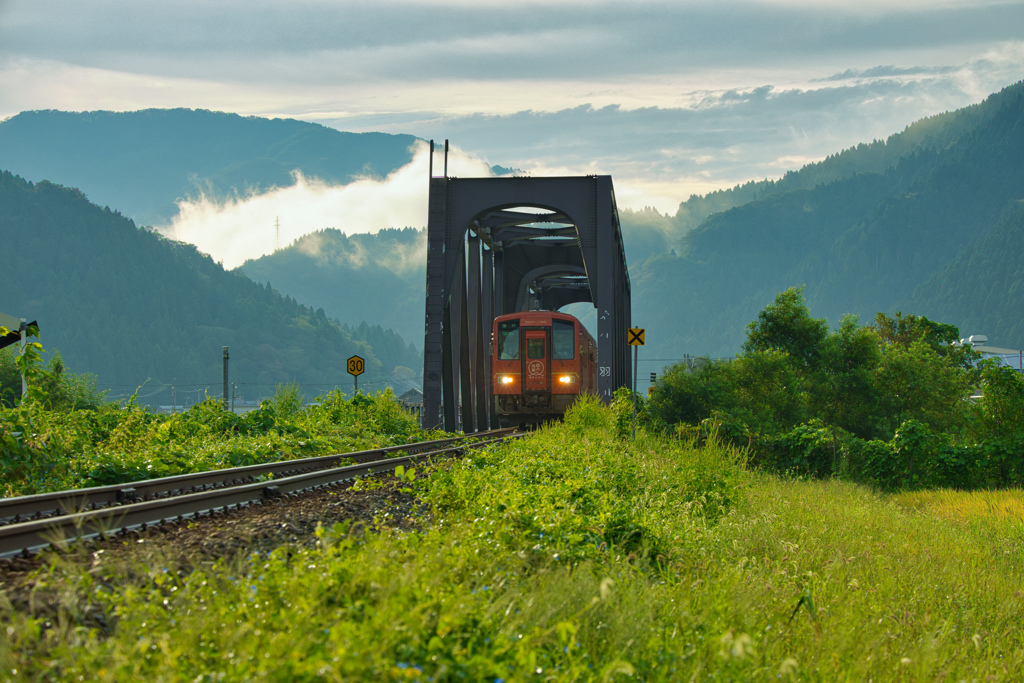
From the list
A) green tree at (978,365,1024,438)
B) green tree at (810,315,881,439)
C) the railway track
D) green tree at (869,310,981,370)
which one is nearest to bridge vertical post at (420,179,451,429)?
the railway track

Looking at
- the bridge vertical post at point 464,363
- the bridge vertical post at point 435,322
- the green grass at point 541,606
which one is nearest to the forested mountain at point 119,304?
the bridge vertical post at point 464,363

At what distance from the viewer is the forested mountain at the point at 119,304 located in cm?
17138

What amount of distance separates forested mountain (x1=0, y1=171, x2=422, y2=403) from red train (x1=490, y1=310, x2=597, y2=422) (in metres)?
159

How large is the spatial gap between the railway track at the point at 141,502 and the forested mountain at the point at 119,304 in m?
170

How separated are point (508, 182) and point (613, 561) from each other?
20.1 metres

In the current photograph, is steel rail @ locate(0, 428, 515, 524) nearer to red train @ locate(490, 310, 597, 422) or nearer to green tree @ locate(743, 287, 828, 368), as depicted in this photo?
red train @ locate(490, 310, 597, 422)

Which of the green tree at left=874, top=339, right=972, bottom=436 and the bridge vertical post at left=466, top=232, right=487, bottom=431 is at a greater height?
the bridge vertical post at left=466, top=232, right=487, bottom=431

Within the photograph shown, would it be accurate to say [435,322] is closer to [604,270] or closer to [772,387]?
[604,270]

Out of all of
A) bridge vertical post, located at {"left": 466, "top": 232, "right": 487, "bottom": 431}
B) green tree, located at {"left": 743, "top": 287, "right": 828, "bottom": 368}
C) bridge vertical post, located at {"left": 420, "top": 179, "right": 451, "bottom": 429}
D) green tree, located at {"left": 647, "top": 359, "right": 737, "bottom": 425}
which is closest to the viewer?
bridge vertical post, located at {"left": 420, "top": 179, "right": 451, "bottom": 429}

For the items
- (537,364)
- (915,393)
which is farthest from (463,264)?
(915,393)

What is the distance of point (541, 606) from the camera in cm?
378

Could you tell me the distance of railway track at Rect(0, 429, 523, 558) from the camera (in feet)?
16.3

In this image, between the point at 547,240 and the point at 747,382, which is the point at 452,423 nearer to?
the point at 547,240

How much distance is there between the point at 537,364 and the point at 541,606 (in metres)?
19.3
